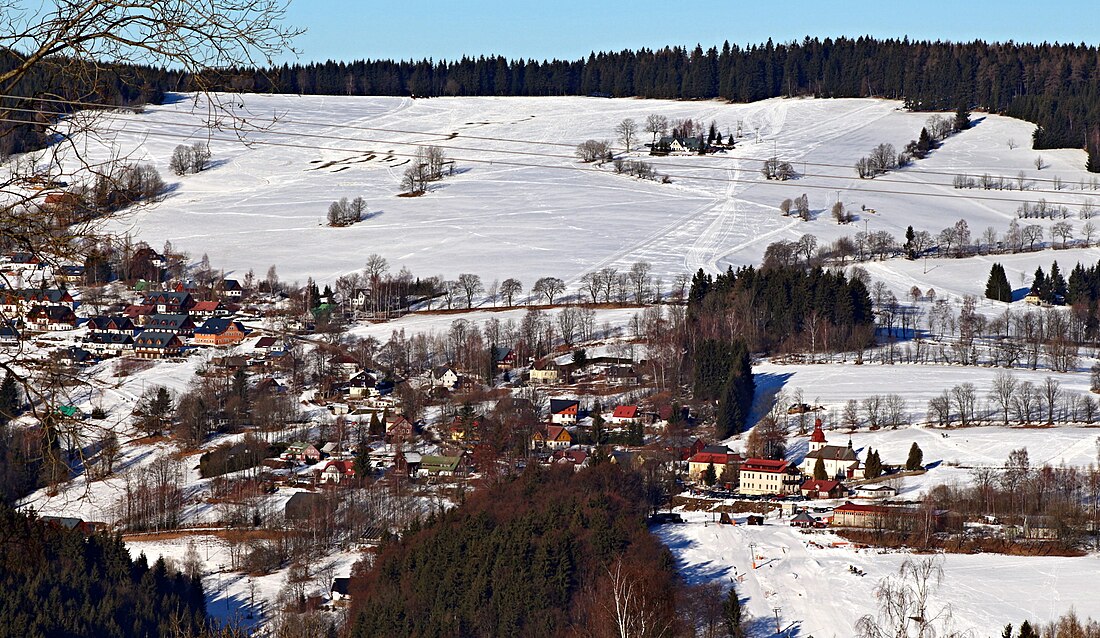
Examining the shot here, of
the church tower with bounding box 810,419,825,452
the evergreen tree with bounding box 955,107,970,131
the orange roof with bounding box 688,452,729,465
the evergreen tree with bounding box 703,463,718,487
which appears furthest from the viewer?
the evergreen tree with bounding box 955,107,970,131

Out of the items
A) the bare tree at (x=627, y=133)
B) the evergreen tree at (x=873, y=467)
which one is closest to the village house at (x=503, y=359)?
the evergreen tree at (x=873, y=467)

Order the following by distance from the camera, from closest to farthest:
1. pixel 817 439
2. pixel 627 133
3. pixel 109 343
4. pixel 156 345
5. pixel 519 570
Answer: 1. pixel 519 570
2. pixel 817 439
3. pixel 109 343
4. pixel 156 345
5. pixel 627 133

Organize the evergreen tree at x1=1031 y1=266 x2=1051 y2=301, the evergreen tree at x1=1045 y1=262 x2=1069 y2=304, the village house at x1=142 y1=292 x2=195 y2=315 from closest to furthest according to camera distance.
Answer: the evergreen tree at x1=1045 y1=262 x2=1069 y2=304 → the evergreen tree at x1=1031 y1=266 x2=1051 y2=301 → the village house at x1=142 y1=292 x2=195 y2=315

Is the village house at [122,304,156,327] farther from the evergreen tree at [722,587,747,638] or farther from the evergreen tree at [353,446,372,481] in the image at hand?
the evergreen tree at [722,587,747,638]

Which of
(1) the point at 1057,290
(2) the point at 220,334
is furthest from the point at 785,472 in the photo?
(2) the point at 220,334

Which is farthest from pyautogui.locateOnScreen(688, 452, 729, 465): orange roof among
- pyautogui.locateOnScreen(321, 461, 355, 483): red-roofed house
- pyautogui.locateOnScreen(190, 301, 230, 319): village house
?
pyautogui.locateOnScreen(190, 301, 230, 319): village house

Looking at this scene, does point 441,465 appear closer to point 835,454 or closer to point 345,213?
point 835,454
